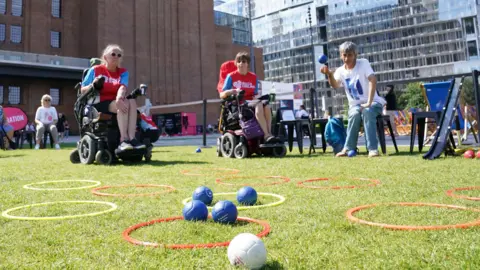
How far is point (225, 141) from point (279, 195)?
14.3ft

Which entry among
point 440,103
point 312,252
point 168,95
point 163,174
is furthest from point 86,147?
point 168,95

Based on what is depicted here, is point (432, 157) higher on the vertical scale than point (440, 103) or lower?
lower

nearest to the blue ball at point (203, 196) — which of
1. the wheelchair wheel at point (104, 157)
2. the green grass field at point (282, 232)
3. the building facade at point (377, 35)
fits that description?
the green grass field at point (282, 232)

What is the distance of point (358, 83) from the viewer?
21.5 ft

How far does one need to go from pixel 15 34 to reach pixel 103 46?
8.55 m

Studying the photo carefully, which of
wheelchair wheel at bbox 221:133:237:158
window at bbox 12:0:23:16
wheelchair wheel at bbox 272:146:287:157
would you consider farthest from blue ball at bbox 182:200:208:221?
window at bbox 12:0:23:16

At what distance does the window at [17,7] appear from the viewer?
40281 millimetres

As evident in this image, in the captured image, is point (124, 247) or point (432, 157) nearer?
point (124, 247)

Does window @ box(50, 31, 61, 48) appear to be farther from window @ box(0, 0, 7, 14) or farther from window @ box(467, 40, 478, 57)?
window @ box(467, 40, 478, 57)

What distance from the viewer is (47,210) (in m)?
2.67

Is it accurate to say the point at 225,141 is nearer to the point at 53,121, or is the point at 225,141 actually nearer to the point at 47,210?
the point at 47,210

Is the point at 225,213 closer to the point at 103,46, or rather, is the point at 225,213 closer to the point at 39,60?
the point at 39,60

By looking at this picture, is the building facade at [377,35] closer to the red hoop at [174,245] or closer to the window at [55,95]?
the window at [55,95]

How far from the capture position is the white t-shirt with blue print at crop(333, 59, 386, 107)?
21.4 feet
